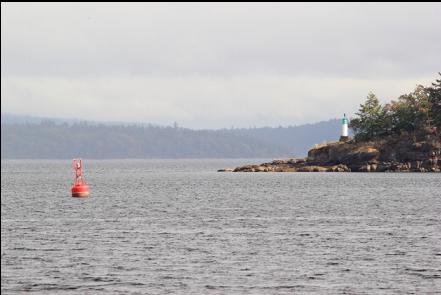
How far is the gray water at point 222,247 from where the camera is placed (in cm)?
4759

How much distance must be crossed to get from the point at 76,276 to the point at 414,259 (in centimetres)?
2182

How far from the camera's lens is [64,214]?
312 feet

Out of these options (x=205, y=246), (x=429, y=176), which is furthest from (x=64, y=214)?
(x=429, y=176)

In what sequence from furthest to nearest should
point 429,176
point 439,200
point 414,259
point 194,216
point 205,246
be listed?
point 429,176
point 439,200
point 194,216
point 205,246
point 414,259

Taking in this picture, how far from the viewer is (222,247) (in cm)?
6300

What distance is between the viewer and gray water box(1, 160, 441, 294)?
47594 millimetres

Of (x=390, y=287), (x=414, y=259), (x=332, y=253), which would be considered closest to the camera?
(x=390, y=287)

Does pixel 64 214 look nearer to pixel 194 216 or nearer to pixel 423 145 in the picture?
pixel 194 216

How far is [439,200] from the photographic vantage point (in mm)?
117875

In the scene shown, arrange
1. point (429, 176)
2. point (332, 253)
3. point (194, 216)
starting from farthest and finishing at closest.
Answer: point (429, 176) → point (194, 216) → point (332, 253)

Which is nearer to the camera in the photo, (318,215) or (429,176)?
(318,215)

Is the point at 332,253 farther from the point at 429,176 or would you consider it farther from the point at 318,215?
the point at 429,176

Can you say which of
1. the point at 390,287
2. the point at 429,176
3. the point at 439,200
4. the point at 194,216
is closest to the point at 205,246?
the point at 390,287

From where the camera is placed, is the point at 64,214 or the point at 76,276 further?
the point at 64,214
